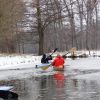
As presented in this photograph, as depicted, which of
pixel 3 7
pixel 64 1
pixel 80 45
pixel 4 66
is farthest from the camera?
pixel 80 45

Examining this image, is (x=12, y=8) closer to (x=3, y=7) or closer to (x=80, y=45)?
(x=3, y=7)

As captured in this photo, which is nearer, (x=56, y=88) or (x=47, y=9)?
(x=56, y=88)

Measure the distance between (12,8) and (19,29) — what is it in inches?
718

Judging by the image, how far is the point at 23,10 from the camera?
60.5 metres

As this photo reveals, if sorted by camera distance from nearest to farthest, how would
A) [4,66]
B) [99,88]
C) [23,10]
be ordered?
[99,88] → [4,66] → [23,10]

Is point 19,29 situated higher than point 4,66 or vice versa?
point 19,29

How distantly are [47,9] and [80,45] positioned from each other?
31.4m

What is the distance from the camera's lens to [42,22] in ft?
204

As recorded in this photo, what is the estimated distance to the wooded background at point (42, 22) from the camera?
4858 cm

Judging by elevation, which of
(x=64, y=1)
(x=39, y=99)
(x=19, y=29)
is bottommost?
(x=39, y=99)

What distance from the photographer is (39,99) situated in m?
16.0

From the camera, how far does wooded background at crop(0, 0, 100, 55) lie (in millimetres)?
48575

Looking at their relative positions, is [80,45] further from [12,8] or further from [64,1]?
[12,8]

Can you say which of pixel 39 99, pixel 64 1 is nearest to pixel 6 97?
pixel 39 99
